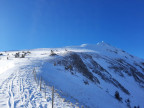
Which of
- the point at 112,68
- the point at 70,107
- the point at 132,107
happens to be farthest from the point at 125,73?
the point at 70,107

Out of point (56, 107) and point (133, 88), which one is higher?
point (56, 107)

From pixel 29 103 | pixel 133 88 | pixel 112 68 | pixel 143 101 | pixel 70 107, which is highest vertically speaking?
pixel 112 68

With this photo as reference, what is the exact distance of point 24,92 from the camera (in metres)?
6.96

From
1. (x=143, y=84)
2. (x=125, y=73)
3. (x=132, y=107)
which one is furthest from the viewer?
(x=125, y=73)

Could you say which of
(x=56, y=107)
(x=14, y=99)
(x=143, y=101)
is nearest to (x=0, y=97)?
(x=14, y=99)

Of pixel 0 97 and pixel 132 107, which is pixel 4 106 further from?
pixel 132 107

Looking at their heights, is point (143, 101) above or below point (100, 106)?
below

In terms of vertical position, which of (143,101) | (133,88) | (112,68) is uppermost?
(112,68)

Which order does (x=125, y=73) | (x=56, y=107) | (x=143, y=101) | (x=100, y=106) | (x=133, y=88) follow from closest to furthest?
(x=56, y=107)
(x=100, y=106)
(x=143, y=101)
(x=133, y=88)
(x=125, y=73)

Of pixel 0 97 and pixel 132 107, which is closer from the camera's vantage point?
pixel 0 97

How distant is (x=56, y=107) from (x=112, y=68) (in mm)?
29001

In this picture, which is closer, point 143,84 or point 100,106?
point 100,106

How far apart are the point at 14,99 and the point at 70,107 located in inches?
132

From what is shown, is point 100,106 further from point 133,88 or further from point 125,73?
point 125,73
